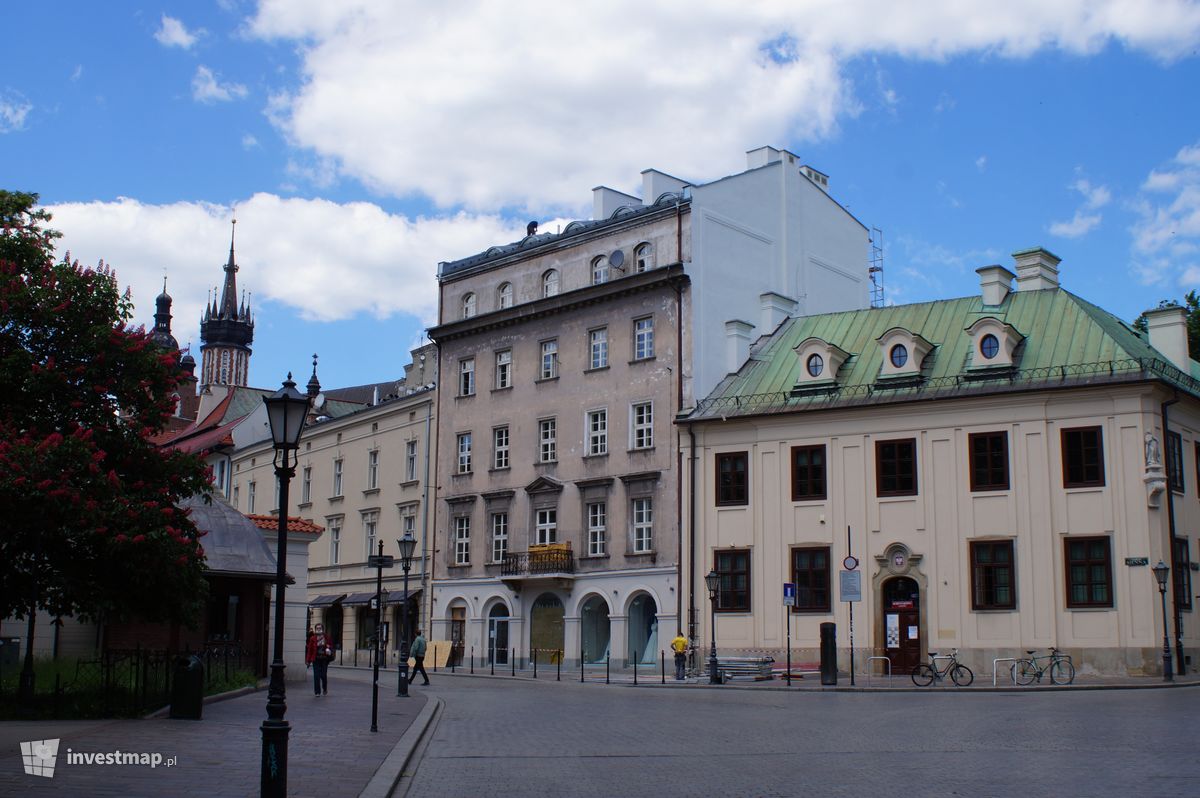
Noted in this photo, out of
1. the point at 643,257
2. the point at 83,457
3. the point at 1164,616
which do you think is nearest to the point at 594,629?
the point at 643,257

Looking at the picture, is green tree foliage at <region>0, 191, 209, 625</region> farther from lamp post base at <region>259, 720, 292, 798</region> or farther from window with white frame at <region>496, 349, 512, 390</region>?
window with white frame at <region>496, 349, 512, 390</region>

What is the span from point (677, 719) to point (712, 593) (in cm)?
1790

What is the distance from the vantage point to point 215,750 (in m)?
17.2

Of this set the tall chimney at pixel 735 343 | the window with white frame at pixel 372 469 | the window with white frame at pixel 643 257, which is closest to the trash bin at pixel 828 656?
the tall chimney at pixel 735 343

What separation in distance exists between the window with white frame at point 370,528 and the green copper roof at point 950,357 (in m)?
19.7

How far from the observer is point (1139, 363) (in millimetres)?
37719

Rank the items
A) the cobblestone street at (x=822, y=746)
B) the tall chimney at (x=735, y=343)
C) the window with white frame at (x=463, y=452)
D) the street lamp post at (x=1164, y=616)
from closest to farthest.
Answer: the cobblestone street at (x=822, y=746) → the street lamp post at (x=1164, y=616) → the tall chimney at (x=735, y=343) → the window with white frame at (x=463, y=452)

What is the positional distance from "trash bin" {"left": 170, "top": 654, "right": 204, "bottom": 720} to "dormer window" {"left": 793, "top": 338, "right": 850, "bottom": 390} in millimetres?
26020

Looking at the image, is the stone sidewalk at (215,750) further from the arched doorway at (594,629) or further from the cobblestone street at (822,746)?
the arched doorway at (594,629)

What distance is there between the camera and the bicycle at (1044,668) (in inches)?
1355

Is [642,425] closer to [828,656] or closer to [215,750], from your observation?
[828,656]

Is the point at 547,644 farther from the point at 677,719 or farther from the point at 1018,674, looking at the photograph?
the point at 677,719

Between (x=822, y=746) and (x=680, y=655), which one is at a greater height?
(x=680, y=655)

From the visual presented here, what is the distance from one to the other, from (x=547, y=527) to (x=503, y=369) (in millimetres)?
7331
